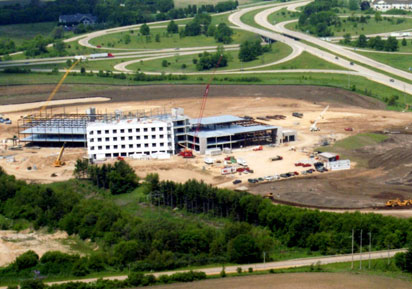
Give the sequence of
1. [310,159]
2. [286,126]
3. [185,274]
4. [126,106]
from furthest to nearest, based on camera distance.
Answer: [126,106]
[286,126]
[310,159]
[185,274]

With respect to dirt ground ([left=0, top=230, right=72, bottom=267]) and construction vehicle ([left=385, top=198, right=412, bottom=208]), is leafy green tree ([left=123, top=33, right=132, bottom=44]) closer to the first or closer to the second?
dirt ground ([left=0, top=230, right=72, bottom=267])

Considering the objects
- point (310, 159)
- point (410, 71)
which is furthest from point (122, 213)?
point (410, 71)

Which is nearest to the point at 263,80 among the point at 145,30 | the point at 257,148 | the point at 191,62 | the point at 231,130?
the point at 191,62

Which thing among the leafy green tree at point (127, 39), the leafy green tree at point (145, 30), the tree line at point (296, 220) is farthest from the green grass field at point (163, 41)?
the tree line at point (296, 220)

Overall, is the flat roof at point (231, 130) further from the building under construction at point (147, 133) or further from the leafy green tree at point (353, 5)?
the leafy green tree at point (353, 5)

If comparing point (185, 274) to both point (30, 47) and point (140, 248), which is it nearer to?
point (140, 248)

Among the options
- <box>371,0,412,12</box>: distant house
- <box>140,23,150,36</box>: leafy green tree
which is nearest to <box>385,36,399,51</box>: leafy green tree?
<box>371,0,412,12</box>: distant house

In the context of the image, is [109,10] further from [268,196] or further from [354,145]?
[268,196]
